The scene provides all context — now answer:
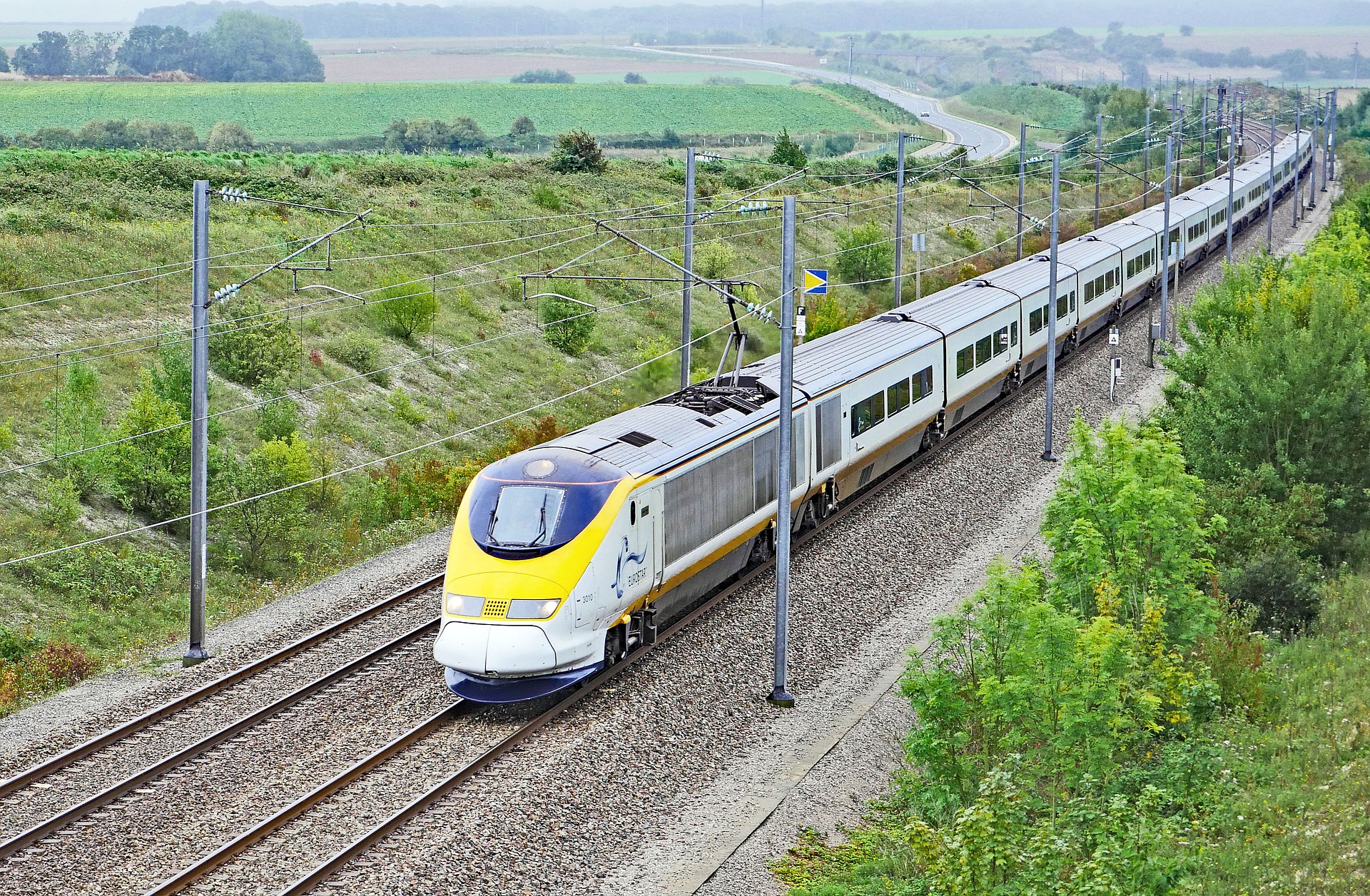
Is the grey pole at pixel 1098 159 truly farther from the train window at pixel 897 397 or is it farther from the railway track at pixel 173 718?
the railway track at pixel 173 718

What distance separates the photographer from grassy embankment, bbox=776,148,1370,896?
1205cm

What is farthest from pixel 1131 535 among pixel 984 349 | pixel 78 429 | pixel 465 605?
pixel 78 429

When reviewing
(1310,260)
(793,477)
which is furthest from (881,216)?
(793,477)

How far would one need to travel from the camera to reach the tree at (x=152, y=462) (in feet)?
84.0

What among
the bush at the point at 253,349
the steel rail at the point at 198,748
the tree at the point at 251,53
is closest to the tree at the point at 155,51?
the tree at the point at 251,53

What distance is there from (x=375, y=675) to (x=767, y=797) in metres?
6.14

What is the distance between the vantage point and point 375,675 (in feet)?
61.5

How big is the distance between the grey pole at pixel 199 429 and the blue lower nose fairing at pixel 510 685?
14.7 ft

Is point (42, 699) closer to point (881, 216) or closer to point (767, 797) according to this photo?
point (767, 797)

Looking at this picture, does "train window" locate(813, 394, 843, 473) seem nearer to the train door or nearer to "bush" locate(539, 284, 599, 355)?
the train door

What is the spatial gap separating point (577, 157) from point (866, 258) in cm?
2214

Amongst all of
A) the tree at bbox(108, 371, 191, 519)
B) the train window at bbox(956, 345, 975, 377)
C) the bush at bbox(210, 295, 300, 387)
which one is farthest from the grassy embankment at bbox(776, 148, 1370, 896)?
the bush at bbox(210, 295, 300, 387)

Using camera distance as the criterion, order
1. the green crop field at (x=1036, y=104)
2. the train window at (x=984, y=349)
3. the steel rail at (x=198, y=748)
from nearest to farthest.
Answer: the steel rail at (x=198, y=748)
the train window at (x=984, y=349)
the green crop field at (x=1036, y=104)

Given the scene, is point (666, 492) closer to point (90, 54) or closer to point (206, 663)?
point (206, 663)
